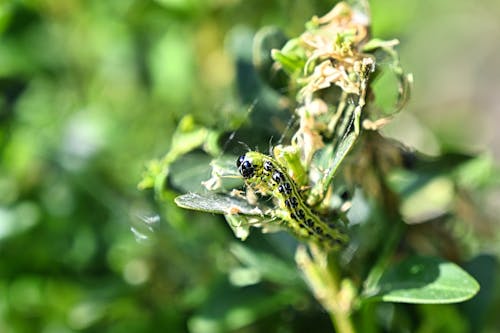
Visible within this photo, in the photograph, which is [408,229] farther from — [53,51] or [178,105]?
[53,51]

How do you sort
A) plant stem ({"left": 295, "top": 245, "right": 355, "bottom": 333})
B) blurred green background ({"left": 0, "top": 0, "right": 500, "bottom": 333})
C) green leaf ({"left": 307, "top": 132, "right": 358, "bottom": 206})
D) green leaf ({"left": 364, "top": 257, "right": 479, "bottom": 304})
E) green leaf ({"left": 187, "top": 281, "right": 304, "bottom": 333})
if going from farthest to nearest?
blurred green background ({"left": 0, "top": 0, "right": 500, "bottom": 333}) < green leaf ({"left": 187, "top": 281, "right": 304, "bottom": 333}) < plant stem ({"left": 295, "top": 245, "right": 355, "bottom": 333}) < green leaf ({"left": 364, "top": 257, "right": 479, "bottom": 304}) < green leaf ({"left": 307, "top": 132, "right": 358, "bottom": 206})

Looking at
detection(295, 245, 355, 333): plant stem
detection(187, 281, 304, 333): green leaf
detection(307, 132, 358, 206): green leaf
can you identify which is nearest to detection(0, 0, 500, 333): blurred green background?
detection(187, 281, 304, 333): green leaf

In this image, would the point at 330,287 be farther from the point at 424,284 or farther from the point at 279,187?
the point at 279,187

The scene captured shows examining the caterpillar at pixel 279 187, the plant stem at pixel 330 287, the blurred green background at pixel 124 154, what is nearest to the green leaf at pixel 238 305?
the blurred green background at pixel 124 154

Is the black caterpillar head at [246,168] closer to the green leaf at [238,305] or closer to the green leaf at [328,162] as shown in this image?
the green leaf at [328,162]

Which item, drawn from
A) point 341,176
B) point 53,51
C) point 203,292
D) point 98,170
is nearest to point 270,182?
point 341,176

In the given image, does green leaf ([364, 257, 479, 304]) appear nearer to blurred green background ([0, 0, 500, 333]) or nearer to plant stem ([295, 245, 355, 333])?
plant stem ([295, 245, 355, 333])

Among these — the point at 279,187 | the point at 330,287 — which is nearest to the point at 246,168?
the point at 279,187
